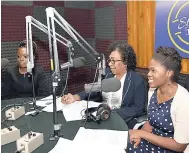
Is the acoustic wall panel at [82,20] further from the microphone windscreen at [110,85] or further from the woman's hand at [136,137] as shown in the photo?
the woman's hand at [136,137]

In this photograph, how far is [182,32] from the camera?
2.68 m

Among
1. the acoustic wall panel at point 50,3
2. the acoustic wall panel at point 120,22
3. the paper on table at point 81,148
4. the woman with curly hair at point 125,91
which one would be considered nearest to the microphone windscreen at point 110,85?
the paper on table at point 81,148

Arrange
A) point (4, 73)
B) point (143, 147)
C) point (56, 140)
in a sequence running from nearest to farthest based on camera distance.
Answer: point (56, 140), point (143, 147), point (4, 73)

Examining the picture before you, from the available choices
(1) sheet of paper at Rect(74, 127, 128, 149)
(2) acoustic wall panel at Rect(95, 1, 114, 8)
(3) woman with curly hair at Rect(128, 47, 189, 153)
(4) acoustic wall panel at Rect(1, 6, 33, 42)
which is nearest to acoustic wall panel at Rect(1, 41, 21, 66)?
(4) acoustic wall panel at Rect(1, 6, 33, 42)

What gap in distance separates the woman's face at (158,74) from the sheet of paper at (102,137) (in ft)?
1.39

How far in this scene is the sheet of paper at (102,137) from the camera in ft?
4.93

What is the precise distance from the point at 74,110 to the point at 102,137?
0.60 m

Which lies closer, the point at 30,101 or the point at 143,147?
the point at 143,147

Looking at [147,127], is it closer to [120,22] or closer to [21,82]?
[21,82]

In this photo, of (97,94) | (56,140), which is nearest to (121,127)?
(56,140)

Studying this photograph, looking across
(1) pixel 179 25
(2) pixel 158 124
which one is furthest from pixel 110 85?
(1) pixel 179 25

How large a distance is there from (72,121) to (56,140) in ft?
1.10

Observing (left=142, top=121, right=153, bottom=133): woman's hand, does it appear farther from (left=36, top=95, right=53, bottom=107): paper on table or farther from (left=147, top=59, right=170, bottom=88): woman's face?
(left=36, top=95, right=53, bottom=107): paper on table

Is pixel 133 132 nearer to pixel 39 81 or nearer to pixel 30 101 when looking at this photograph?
pixel 30 101
